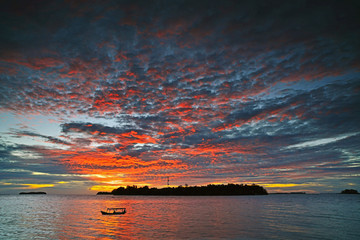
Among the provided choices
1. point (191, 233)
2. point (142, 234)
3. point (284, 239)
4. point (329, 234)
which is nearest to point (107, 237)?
point (142, 234)

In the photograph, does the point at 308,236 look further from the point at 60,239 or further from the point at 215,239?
the point at 60,239

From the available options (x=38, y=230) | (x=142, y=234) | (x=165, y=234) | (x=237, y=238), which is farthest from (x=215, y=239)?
(x=38, y=230)

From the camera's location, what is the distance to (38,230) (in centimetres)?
4288

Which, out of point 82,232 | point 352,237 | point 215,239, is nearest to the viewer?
point 215,239

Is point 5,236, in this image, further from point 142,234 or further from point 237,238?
point 237,238

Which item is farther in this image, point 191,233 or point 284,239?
point 191,233

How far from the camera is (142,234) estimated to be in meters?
38.3

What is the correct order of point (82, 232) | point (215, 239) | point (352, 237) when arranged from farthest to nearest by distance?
point (82, 232) < point (352, 237) < point (215, 239)

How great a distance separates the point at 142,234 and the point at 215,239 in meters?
12.1

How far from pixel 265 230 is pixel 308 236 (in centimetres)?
683

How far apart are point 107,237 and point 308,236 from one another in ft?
103

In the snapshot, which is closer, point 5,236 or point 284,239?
point 284,239

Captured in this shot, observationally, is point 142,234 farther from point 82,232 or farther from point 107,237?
point 82,232

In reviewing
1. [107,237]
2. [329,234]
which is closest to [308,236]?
[329,234]
